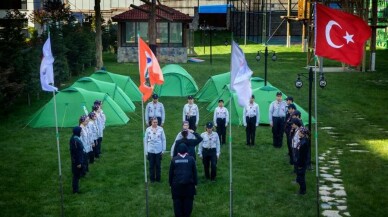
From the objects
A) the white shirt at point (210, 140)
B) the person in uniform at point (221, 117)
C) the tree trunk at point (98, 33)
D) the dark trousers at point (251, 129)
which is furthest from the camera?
the tree trunk at point (98, 33)

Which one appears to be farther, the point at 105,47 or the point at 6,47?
the point at 105,47

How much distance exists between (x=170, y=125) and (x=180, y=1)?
50.4m

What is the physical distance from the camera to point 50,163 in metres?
17.5

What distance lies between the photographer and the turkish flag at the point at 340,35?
12.2 meters

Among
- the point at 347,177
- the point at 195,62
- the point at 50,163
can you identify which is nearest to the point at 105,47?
the point at 195,62

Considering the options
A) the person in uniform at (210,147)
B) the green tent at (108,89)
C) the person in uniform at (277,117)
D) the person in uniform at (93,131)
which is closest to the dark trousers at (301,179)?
the person in uniform at (210,147)

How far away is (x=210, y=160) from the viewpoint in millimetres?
15359

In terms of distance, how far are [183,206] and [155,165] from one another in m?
3.24

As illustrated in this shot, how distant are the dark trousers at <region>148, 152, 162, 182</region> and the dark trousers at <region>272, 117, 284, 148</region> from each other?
216 inches

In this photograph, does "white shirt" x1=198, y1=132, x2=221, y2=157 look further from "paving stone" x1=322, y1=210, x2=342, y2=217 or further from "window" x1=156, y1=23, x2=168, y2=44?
"window" x1=156, y1=23, x2=168, y2=44

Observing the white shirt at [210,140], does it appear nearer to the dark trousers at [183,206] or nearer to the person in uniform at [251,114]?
the dark trousers at [183,206]

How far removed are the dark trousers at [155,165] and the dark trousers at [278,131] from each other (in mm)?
5482

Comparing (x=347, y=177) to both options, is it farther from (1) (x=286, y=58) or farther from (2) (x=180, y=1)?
(2) (x=180, y=1)

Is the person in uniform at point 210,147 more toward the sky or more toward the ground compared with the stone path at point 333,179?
more toward the sky
